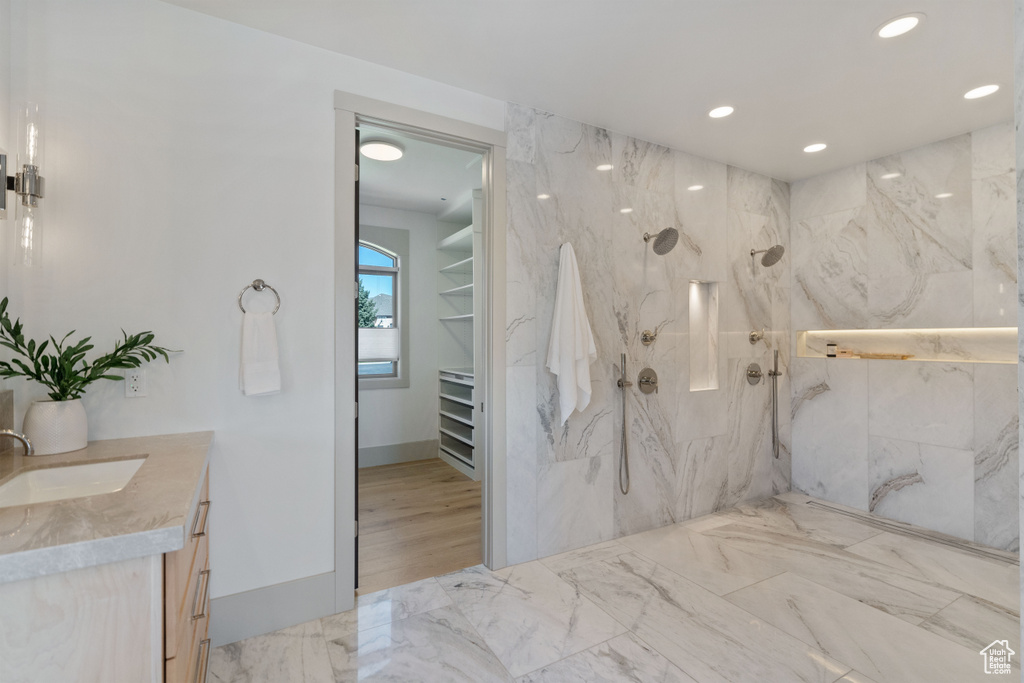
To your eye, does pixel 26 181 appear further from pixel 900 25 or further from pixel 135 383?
pixel 900 25

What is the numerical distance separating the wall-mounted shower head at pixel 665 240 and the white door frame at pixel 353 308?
106 cm

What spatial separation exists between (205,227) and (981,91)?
3983mm

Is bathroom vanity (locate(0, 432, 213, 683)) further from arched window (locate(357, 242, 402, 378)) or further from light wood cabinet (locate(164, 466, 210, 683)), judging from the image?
arched window (locate(357, 242, 402, 378))

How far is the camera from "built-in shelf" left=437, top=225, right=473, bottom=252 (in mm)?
4508

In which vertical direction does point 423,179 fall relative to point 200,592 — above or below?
above

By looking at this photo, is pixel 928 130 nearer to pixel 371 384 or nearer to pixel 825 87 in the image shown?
pixel 825 87

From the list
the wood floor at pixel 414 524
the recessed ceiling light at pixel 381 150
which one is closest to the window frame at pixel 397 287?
the wood floor at pixel 414 524

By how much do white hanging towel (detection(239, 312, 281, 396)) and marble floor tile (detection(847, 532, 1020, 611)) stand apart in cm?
345

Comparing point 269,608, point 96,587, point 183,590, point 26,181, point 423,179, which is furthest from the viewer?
point 423,179

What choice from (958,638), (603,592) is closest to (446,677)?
(603,592)

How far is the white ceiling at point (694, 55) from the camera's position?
1931 millimetres

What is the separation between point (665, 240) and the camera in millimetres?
3041

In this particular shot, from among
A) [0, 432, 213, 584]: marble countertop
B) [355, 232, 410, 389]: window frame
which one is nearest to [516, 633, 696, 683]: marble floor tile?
[0, 432, 213, 584]: marble countertop

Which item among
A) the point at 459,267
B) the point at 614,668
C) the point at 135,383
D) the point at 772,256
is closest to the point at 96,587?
the point at 135,383
